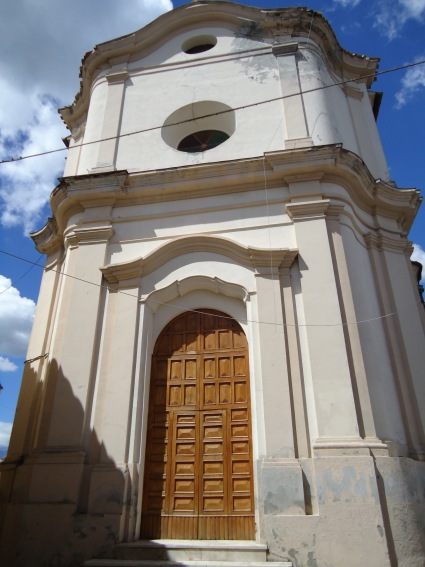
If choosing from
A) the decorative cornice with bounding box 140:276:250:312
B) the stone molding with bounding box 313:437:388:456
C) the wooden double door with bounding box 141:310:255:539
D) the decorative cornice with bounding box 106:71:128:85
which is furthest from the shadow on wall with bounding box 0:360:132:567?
the decorative cornice with bounding box 106:71:128:85

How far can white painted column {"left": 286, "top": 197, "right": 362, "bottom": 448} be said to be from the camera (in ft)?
20.4

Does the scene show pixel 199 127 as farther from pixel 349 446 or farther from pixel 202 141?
pixel 349 446

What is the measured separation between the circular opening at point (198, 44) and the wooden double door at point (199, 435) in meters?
6.94

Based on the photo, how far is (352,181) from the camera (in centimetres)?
832

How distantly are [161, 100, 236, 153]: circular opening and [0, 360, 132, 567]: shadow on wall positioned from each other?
552 cm

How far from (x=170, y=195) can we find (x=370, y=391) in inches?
190

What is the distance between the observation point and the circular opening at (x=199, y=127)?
991 cm

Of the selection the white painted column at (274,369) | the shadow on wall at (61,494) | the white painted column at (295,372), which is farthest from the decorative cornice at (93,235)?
the white painted column at (295,372)

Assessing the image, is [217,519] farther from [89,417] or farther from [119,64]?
[119,64]

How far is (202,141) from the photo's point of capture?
10.3m

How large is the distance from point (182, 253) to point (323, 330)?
2.76 metres

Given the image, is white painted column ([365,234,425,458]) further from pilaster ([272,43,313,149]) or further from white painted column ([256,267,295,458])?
pilaster ([272,43,313,149])

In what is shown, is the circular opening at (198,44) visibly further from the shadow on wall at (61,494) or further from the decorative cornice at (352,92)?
the shadow on wall at (61,494)

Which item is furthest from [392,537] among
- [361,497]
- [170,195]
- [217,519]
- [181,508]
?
[170,195]
